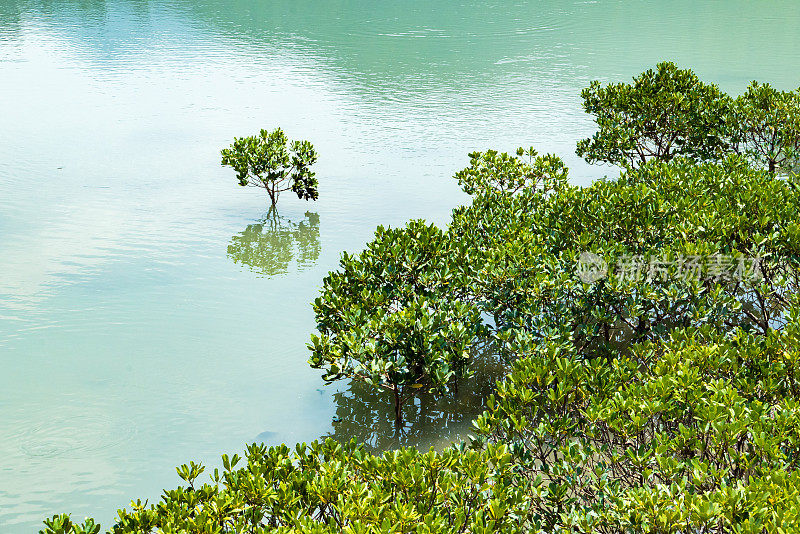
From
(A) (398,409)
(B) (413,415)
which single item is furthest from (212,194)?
(A) (398,409)

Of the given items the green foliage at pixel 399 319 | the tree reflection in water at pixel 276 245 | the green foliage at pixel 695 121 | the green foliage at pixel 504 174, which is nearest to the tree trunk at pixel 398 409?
the green foliage at pixel 399 319

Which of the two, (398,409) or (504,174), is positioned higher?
(504,174)

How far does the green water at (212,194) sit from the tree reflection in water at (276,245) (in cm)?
4

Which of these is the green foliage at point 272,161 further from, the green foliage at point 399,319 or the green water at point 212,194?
the green foliage at point 399,319

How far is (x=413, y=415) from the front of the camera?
6023mm

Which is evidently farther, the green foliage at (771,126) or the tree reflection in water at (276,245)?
the green foliage at (771,126)

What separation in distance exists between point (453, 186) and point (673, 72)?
3557 millimetres

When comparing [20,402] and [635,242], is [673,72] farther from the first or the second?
[20,402]

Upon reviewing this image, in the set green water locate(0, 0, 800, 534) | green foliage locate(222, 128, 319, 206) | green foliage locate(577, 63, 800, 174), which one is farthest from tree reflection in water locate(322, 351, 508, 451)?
green foliage locate(222, 128, 319, 206)

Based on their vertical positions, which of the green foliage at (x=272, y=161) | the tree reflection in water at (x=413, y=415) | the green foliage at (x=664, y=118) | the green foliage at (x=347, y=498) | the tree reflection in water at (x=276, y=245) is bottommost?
the tree reflection in water at (x=276, y=245)

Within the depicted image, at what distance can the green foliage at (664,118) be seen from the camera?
10.1m

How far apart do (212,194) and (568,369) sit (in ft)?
27.2

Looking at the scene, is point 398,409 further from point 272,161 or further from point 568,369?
point 272,161

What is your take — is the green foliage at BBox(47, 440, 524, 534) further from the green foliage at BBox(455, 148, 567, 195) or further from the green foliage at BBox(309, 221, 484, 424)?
the green foliage at BBox(455, 148, 567, 195)
